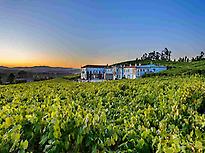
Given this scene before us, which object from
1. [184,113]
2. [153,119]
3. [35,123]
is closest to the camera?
[35,123]

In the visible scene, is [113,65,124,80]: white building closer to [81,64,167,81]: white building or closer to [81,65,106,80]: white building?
[81,64,167,81]: white building

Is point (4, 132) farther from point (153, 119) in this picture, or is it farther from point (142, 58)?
point (142, 58)

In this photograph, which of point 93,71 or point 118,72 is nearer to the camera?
point 118,72

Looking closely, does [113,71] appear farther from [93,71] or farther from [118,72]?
[93,71]

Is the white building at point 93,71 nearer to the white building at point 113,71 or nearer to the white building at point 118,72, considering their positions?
the white building at point 113,71

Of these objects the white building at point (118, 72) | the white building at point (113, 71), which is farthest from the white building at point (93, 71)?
the white building at point (118, 72)

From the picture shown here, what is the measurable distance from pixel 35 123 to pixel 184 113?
3420 mm

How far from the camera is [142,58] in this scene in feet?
529

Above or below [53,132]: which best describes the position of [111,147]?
below

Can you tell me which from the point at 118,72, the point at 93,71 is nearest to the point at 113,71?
the point at 118,72

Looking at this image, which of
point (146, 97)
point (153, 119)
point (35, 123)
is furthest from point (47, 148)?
point (146, 97)

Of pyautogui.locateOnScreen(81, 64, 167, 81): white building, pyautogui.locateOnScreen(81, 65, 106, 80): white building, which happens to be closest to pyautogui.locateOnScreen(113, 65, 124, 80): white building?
pyautogui.locateOnScreen(81, 64, 167, 81): white building

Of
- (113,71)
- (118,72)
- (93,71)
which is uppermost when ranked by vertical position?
(113,71)

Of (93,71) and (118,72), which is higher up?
(93,71)
